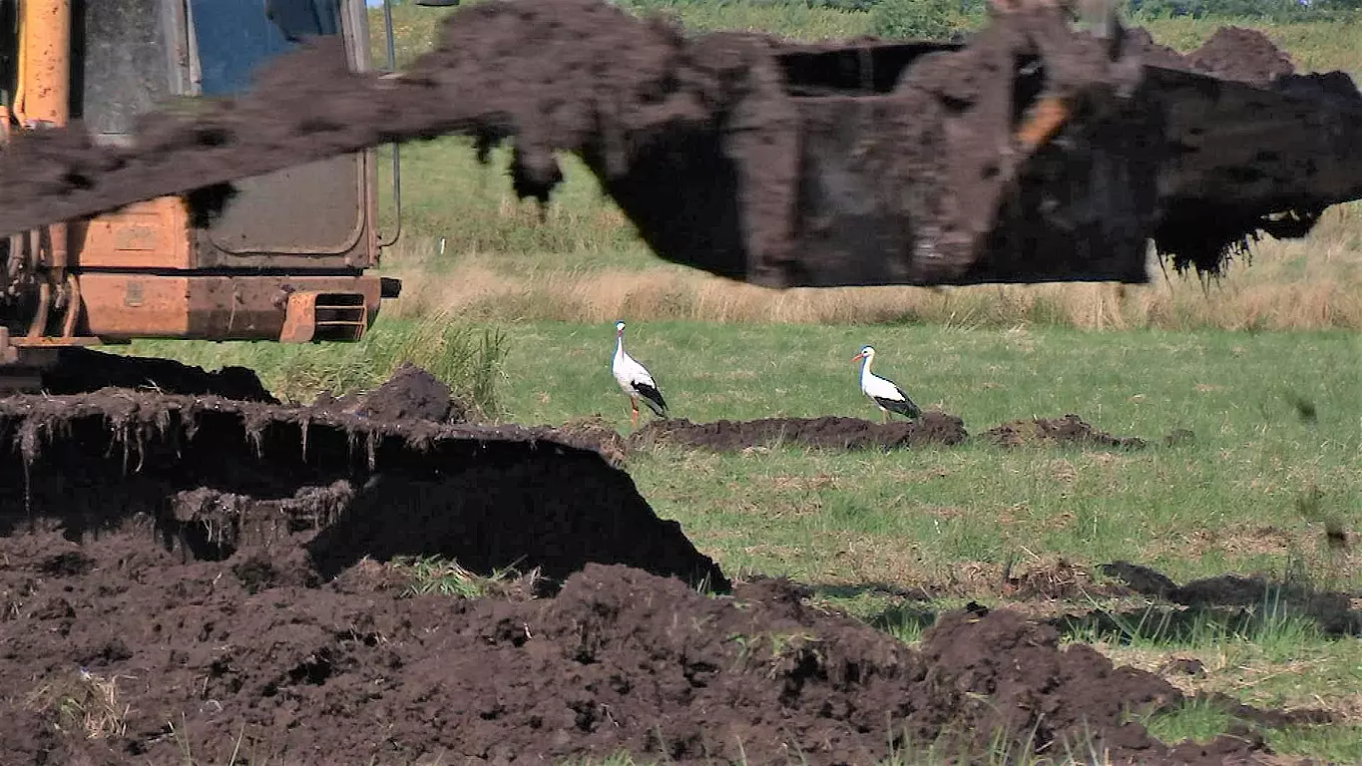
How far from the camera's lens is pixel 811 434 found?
13.1 metres

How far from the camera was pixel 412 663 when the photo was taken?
18.0 feet

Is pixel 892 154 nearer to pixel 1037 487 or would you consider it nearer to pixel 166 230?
pixel 166 230

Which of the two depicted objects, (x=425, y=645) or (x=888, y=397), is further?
(x=888, y=397)

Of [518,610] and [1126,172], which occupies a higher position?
[1126,172]

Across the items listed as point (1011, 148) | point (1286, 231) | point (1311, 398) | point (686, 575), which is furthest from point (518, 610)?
point (1311, 398)

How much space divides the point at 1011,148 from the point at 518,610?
6.95 ft

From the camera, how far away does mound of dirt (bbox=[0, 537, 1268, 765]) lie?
4988 mm

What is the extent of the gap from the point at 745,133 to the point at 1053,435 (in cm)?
862

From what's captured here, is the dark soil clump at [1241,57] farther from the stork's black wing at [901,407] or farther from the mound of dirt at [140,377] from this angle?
the stork's black wing at [901,407]

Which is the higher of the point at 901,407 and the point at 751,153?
the point at 751,153

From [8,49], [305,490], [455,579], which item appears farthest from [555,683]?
[8,49]

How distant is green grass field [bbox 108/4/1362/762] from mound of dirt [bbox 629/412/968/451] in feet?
1.69

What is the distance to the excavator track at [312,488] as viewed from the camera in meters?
7.10

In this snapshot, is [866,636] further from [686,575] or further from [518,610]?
[686,575]
